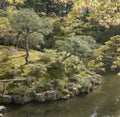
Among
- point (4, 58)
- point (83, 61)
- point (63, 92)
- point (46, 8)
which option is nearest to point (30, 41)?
point (4, 58)

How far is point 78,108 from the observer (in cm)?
1967

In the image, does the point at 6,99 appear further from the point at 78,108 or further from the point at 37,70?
the point at 78,108

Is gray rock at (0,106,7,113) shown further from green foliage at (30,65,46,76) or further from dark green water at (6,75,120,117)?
green foliage at (30,65,46,76)

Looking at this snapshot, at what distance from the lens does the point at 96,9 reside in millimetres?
6199

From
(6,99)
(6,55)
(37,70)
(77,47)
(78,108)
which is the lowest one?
(78,108)

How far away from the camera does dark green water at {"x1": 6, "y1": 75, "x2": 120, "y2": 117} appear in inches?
722

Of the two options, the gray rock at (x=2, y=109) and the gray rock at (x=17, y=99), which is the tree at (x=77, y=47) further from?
the gray rock at (x=2, y=109)

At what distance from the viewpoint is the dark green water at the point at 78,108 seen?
722 inches

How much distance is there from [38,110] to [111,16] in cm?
1346

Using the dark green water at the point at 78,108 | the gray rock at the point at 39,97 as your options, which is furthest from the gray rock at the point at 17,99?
the gray rock at the point at 39,97

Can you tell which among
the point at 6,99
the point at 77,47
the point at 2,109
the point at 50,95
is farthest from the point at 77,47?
the point at 2,109

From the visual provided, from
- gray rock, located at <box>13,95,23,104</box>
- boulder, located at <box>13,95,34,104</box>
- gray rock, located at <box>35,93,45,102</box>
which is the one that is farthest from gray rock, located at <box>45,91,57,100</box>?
gray rock, located at <box>13,95,23,104</box>

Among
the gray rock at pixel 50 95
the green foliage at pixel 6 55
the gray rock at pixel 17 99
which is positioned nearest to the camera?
the gray rock at pixel 17 99

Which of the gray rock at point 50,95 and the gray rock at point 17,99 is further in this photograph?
the gray rock at point 50,95
